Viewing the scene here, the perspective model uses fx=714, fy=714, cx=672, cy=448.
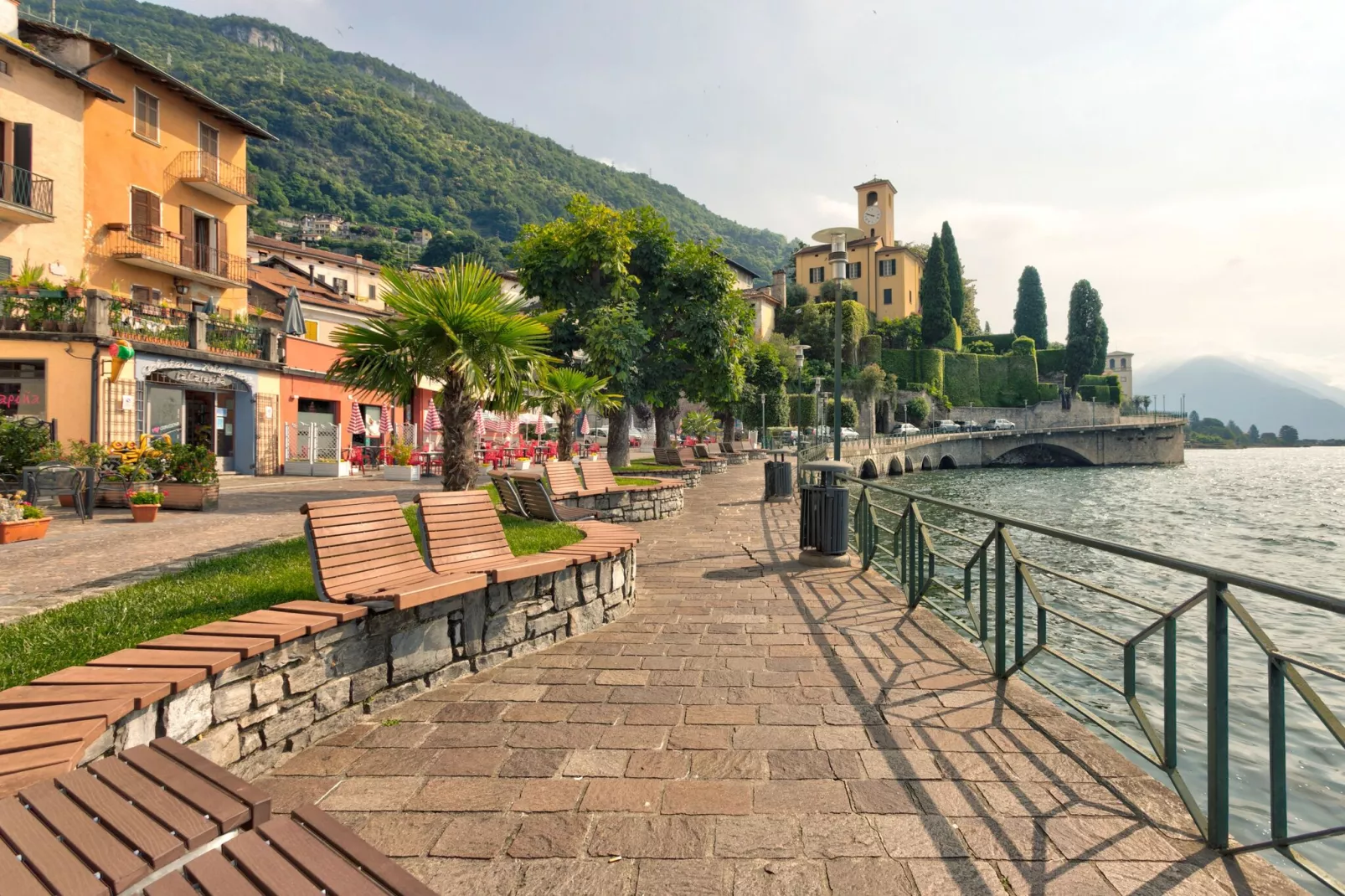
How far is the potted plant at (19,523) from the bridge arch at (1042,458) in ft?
239

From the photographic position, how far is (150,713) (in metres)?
2.63

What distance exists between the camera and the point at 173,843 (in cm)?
161

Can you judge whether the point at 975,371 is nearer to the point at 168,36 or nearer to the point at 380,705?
the point at 380,705

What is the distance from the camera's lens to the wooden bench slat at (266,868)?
1.48 meters

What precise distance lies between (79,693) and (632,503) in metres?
9.56

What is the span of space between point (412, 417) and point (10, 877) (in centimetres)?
2926

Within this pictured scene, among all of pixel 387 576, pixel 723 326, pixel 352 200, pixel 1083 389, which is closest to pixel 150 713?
pixel 387 576

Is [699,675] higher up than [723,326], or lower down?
lower down

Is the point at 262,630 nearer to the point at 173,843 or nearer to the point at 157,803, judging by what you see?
the point at 157,803

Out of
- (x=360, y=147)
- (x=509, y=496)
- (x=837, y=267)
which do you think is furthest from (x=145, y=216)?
(x=360, y=147)

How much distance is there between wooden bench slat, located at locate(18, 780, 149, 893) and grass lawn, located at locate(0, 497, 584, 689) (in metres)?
1.75

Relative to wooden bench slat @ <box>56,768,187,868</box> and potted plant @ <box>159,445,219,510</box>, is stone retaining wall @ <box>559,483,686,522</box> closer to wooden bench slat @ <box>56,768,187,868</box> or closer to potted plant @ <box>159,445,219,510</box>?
potted plant @ <box>159,445,219,510</box>

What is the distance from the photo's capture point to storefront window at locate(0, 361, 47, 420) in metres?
15.7

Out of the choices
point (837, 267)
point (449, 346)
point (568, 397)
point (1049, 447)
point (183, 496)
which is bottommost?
point (183, 496)
